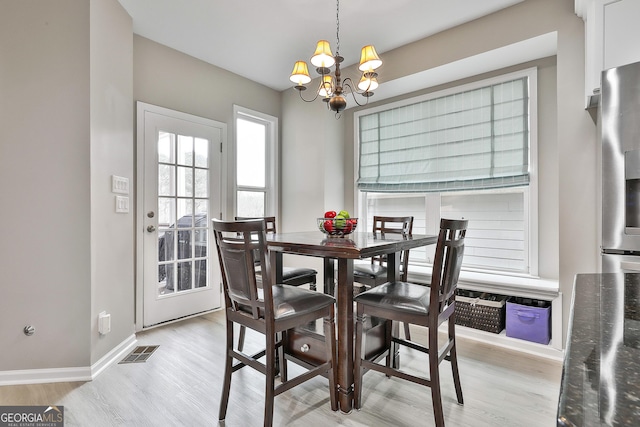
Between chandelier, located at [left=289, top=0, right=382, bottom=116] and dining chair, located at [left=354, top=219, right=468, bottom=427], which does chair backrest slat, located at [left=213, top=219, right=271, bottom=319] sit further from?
chandelier, located at [left=289, top=0, right=382, bottom=116]

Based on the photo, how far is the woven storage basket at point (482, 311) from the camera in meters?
2.68

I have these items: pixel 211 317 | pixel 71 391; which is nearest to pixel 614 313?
pixel 71 391

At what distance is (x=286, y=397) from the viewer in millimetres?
1887

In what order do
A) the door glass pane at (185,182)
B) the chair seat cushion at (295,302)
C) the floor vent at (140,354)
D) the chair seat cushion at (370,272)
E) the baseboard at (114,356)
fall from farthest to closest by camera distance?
the door glass pane at (185,182)
the chair seat cushion at (370,272)
the floor vent at (140,354)
the baseboard at (114,356)
the chair seat cushion at (295,302)

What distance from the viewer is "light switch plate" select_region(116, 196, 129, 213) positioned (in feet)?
8.15

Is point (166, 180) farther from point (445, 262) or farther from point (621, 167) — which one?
point (621, 167)

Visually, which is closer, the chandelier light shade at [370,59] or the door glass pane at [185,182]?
the chandelier light shade at [370,59]

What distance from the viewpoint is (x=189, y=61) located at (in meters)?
3.35

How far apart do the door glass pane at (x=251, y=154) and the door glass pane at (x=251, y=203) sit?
116 millimetres

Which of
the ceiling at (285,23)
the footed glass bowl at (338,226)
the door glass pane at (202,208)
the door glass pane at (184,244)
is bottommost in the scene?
the door glass pane at (184,244)

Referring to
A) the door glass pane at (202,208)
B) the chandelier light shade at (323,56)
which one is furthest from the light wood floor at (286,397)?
the chandelier light shade at (323,56)

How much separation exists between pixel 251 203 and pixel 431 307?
291 cm

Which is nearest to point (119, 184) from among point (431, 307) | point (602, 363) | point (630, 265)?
point (431, 307)

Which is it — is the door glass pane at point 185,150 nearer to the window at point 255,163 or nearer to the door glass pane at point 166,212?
the door glass pane at point 166,212
